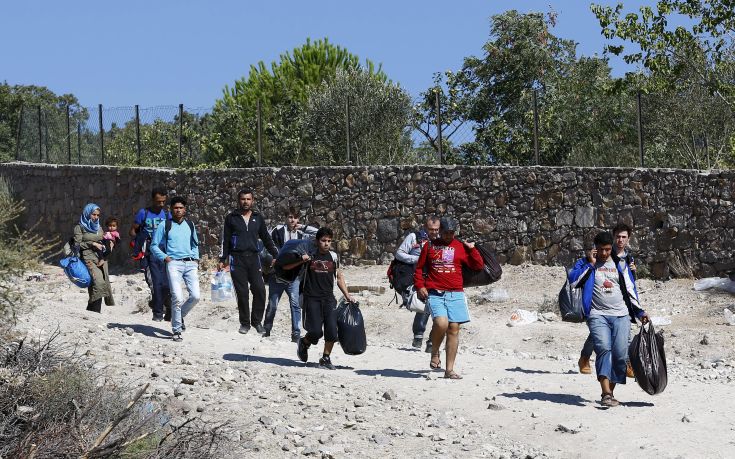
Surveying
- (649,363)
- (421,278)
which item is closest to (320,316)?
(421,278)

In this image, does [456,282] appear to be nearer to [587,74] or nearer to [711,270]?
[711,270]

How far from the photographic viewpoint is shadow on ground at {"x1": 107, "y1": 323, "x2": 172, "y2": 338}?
45.0 feet

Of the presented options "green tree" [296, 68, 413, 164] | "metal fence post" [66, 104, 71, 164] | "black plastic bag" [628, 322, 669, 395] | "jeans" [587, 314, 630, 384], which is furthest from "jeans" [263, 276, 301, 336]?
"metal fence post" [66, 104, 71, 164]

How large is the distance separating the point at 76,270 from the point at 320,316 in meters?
4.06

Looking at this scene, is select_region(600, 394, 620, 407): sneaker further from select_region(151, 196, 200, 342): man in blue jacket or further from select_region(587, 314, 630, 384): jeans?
select_region(151, 196, 200, 342): man in blue jacket

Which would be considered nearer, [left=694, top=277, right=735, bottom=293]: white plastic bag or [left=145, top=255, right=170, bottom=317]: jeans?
[left=145, top=255, right=170, bottom=317]: jeans

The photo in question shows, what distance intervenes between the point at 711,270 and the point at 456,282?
8725 mm

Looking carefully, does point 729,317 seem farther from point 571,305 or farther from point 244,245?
point 244,245

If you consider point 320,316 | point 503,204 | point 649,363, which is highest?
point 503,204

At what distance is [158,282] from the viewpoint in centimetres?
1432

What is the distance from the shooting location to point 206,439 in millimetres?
8156

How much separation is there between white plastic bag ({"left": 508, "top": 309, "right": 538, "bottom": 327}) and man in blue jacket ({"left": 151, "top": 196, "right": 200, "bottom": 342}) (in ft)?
16.1

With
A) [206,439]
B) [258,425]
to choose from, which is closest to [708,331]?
[258,425]

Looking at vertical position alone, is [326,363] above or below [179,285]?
below
